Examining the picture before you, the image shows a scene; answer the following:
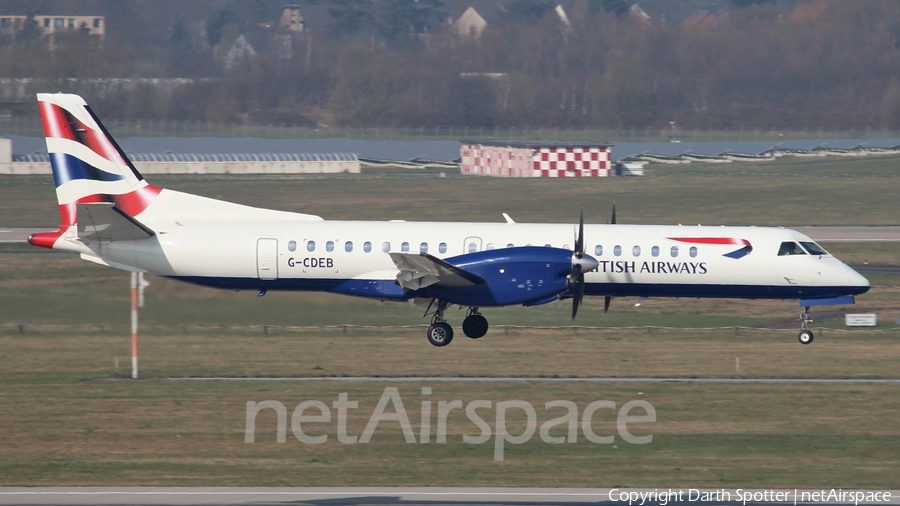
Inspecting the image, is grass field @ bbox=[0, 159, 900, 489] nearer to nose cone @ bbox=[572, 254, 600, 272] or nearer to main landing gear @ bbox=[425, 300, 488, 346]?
main landing gear @ bbox=[425, 300, 488, 346]

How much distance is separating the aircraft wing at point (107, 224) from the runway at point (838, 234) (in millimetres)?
28273

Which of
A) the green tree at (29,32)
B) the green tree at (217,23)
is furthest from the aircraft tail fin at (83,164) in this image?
the green tree at (217,23)

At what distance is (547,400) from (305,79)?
285ft

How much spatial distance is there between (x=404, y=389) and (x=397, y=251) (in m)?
3.84

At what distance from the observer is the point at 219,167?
273 ft

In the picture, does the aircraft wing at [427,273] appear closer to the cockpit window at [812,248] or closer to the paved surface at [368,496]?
the paved surface at [368,496]

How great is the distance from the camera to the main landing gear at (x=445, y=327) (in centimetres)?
3206

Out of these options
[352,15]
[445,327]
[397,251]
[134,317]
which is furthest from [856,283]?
[352,15]

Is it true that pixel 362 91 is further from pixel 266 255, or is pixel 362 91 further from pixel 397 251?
pixel 397 251

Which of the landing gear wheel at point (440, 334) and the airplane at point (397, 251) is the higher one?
the airplane at point (397, 251)

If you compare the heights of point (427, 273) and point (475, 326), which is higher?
point (427, 273)

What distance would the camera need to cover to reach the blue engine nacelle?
3053 centimetres

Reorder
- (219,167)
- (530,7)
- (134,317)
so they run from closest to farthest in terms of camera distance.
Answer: (134,317) < (219,167) < (530,7)

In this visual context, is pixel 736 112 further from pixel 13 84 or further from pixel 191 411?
pixel 191 411
